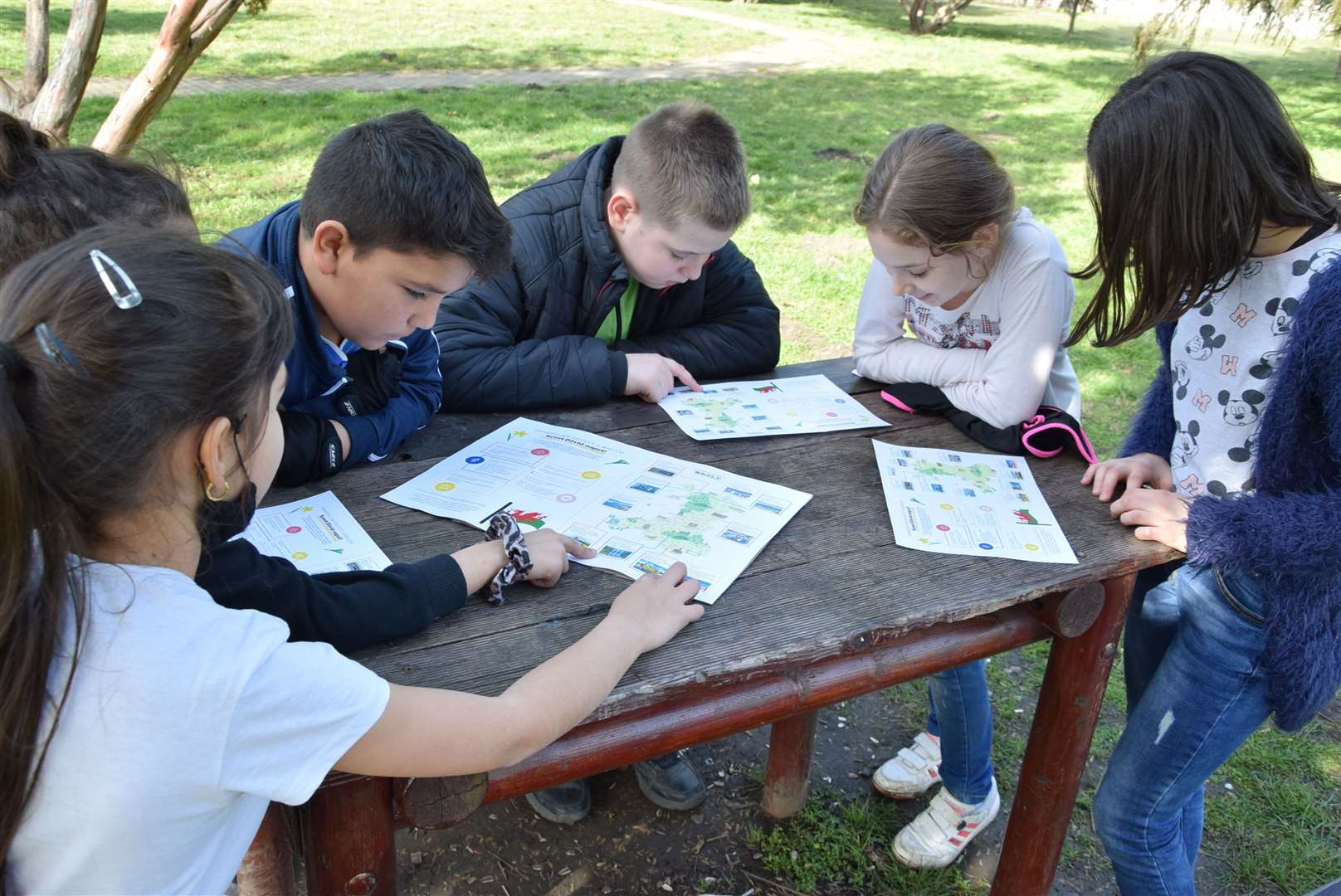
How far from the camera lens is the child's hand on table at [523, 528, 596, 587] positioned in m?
1.39

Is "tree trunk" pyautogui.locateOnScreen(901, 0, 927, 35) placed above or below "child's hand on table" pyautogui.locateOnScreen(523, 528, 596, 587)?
below

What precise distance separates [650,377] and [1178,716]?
3.59 feet

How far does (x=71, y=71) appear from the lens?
2836 millimetres

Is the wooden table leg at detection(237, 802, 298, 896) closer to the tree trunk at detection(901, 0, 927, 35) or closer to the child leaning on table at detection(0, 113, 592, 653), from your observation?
the child leaning on table at detection(0, 113, 592, 653)

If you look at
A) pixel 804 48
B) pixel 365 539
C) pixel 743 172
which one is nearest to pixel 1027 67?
pixel 804 48

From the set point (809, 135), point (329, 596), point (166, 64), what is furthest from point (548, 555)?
point (809, 135)

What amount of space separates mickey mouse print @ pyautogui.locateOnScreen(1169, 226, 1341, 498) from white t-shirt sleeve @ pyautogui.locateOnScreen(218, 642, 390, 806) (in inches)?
53.3

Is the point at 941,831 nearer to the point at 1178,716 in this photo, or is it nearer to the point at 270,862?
the point at 1178,716

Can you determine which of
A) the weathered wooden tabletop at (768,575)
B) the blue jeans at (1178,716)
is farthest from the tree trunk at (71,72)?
the blue jeans at (1178,716)

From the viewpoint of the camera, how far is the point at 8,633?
0.87 meters

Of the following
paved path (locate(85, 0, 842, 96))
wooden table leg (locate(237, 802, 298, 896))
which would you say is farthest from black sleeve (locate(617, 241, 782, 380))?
paved path (locate(85, 0, 842, 96))

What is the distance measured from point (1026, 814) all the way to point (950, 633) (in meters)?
0.51

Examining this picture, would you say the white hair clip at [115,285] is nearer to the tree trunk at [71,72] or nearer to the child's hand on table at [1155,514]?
the child's hand on table at [1155,514]

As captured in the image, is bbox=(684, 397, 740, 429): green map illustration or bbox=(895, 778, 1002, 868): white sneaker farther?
bbox=(895, 778, 1002, 868): white sneaker
